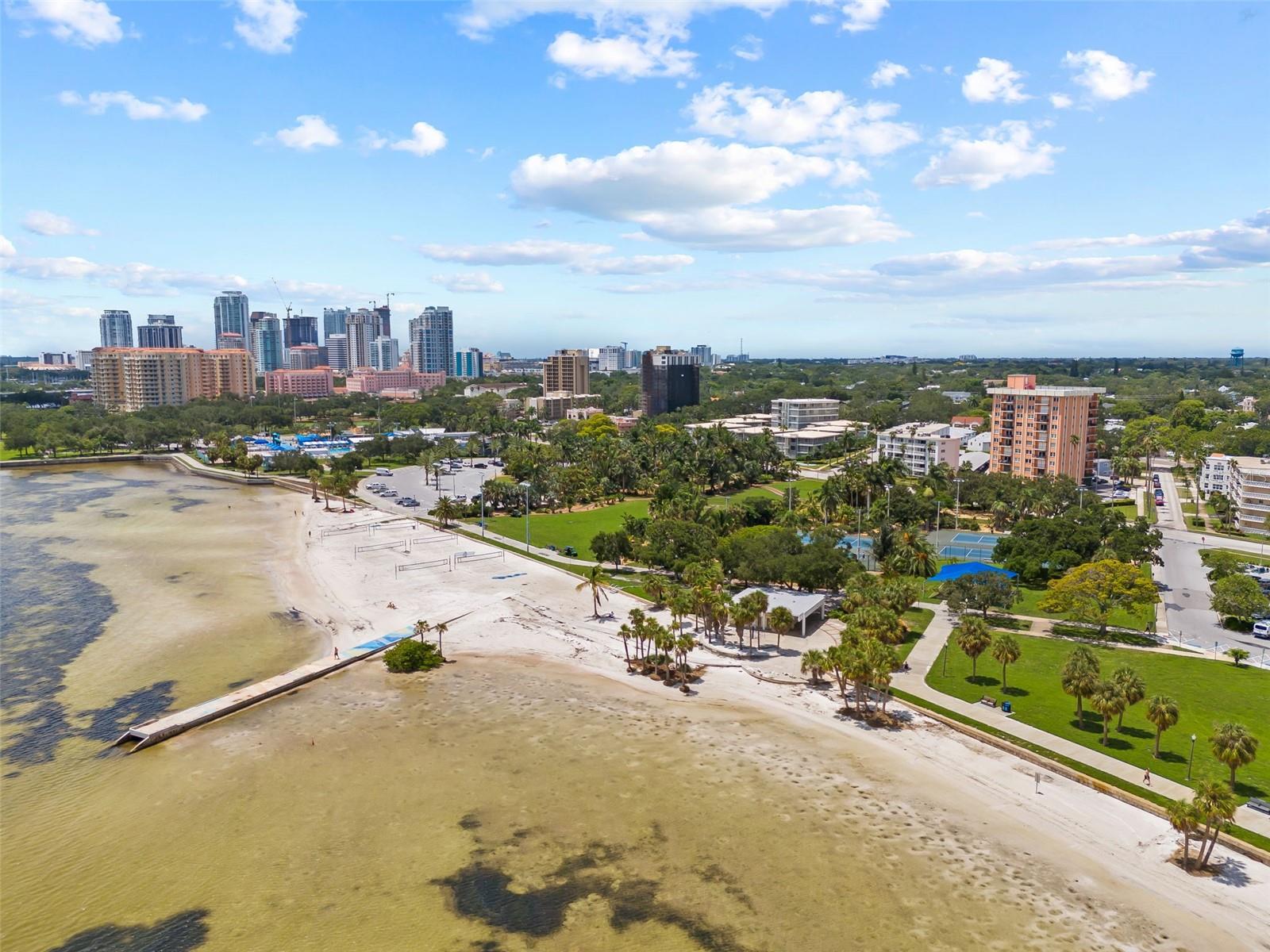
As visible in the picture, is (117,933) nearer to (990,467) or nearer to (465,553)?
(465,553)

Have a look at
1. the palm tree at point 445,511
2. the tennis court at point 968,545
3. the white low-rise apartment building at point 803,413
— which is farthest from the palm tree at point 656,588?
the white low-rise apartment building at point 803,413

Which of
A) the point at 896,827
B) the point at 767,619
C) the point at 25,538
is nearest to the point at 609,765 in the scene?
the point at 896,827

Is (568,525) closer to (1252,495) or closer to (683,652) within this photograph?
(683,652)

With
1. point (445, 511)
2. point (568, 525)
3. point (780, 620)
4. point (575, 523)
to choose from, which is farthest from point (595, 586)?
point (445, 511)

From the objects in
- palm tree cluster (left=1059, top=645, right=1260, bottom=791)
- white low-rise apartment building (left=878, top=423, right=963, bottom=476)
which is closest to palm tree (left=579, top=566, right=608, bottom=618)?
palm tree cluster (left=1059, top=645, right=1260, bottom=791)

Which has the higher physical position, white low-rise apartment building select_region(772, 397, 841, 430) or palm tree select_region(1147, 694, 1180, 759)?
white low-rise apartment building select_region(772, 397, 841, 430)

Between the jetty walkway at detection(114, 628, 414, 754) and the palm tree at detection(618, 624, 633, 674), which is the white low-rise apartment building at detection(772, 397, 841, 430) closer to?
the palm tree at detection(618, 624, 633, 674)

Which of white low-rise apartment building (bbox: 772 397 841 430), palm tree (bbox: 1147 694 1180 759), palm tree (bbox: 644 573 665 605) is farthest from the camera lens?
white low-rise apartment building (bbox: 772 397 841 430)
